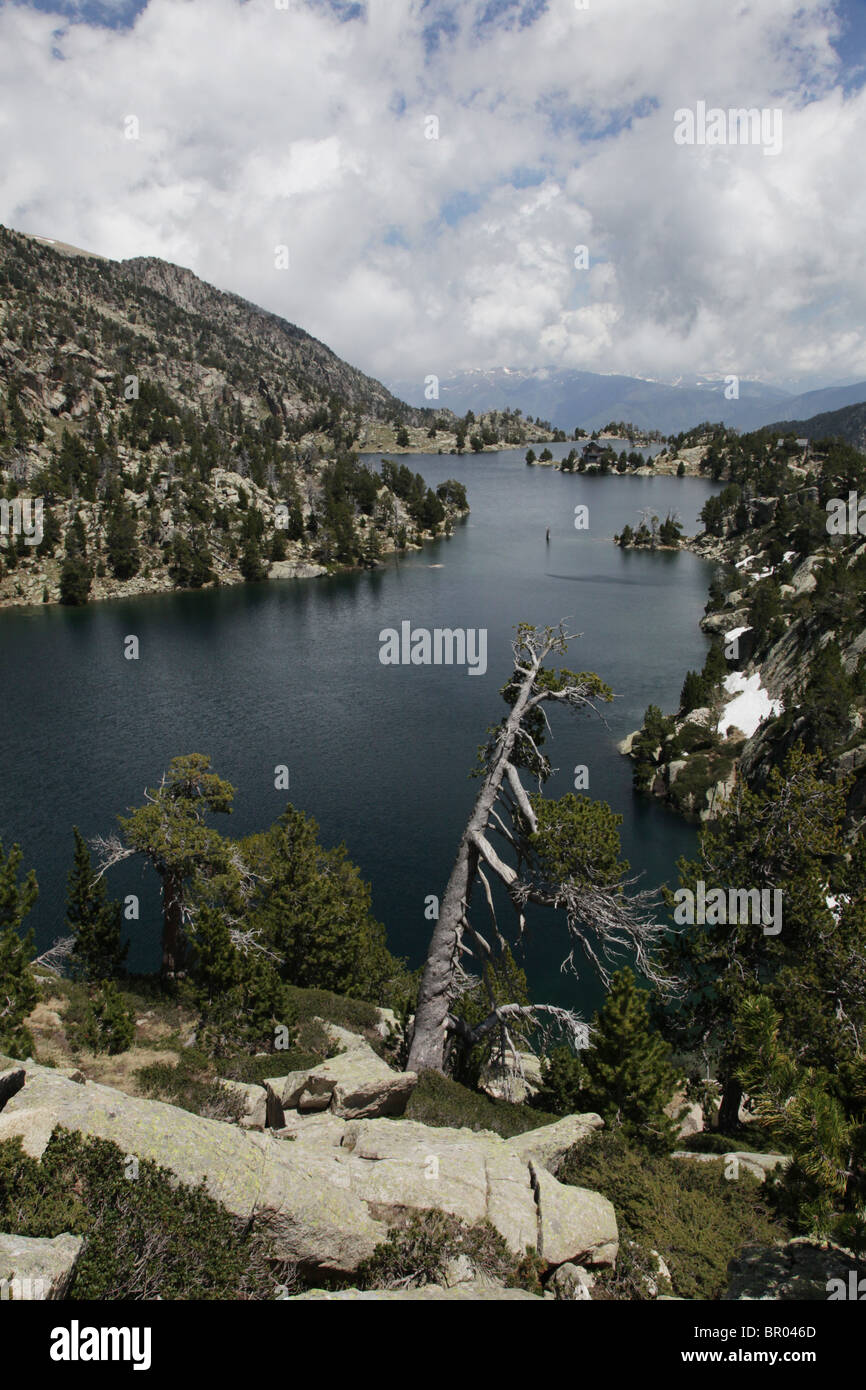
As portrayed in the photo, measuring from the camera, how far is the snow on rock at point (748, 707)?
6756cm

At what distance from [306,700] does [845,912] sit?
194ft

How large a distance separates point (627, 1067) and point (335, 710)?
173 feet

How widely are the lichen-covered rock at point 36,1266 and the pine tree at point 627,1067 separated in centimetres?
1653

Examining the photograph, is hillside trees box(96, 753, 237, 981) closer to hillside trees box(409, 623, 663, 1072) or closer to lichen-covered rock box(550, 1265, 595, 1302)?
hillside trees box(409, 623, 663, 1072)

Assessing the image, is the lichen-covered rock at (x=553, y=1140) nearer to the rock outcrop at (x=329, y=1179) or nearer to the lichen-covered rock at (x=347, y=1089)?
the rock outcrop at (x=329, y=1179)

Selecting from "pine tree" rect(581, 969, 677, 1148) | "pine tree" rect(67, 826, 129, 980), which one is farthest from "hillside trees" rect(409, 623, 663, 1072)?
"pine tree" rect(67, 826, 129, 980)

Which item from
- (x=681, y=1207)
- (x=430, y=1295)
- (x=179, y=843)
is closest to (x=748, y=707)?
(x=179, y=843)

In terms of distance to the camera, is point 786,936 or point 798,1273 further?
point 786,936

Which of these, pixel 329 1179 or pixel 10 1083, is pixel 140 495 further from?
pixel 329 1179

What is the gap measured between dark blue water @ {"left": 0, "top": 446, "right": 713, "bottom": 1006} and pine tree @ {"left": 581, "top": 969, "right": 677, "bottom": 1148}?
627 inches

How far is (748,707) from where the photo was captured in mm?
71000

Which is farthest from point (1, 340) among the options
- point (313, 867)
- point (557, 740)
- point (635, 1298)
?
point (635, 1298)

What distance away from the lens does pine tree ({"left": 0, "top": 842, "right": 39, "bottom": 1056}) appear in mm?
19750

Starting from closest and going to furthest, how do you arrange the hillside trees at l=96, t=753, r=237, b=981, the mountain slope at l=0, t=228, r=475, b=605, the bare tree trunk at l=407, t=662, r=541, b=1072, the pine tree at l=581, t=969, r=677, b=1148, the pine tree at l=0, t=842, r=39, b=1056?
the pine tree at l=0, t=842, r=39, b=1056, the pine tree at l=581, t=969, r=677, b=1148, the bare tree trunk at l=407, t=662, r=541, b=1072, the hillside trees at l=96, t=753, r=237, b=981, the mountain slope at l=0, t=228, r=475, b=605
